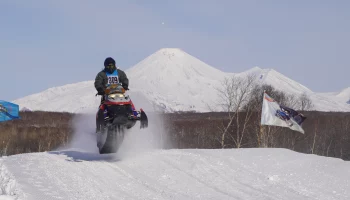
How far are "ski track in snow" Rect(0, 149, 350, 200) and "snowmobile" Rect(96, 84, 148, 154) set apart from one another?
46 centimetres

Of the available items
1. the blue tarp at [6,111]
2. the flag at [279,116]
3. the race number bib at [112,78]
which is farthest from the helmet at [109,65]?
the blue tarp at [6,111]

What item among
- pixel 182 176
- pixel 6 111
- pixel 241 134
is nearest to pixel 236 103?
pixel 241 134

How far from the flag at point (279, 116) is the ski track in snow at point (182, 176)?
1003cm

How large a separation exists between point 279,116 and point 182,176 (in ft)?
47.5

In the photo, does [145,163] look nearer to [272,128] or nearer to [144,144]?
[144,144]

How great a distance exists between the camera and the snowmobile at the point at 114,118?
47.0 ft

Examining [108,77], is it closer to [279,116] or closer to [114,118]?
[114,118]

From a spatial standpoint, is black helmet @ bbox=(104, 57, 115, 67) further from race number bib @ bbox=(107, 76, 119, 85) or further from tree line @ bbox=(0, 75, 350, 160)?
tree line @ bbox=(0, 75, 350, 160)

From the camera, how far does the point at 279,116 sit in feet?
82.1

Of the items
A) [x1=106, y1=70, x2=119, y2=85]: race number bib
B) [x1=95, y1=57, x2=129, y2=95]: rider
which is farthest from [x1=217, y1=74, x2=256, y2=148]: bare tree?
[x1=106, y1=70, x2=119, y2=85]: race number bib

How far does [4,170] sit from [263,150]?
8.00 metres

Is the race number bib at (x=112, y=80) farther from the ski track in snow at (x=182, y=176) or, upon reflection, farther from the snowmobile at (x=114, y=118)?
the ski track in snow at (x=182, y=176)

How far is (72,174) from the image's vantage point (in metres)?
10.8

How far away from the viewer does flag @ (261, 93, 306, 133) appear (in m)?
24.6
